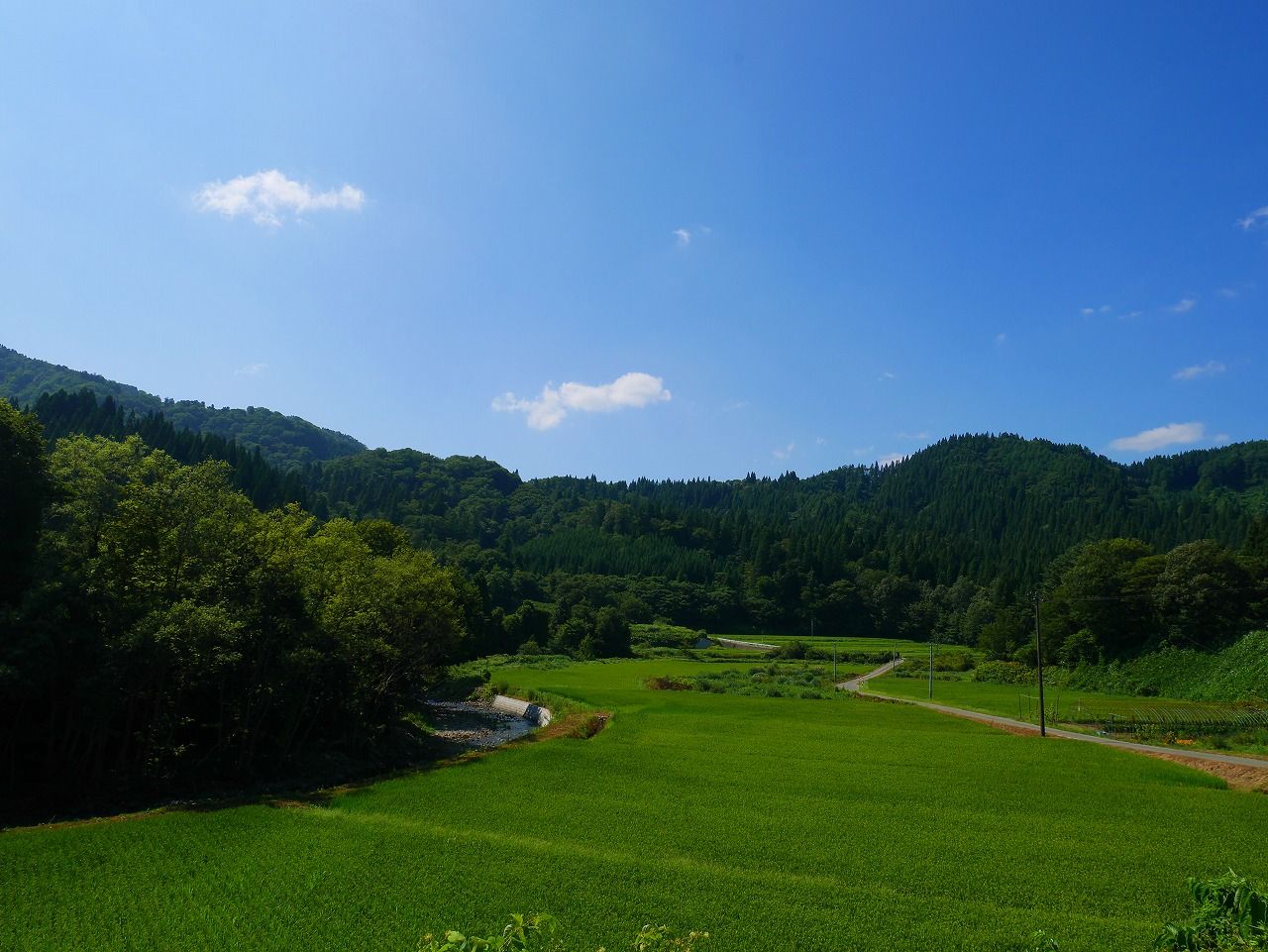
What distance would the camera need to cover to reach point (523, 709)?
7125 centimetres

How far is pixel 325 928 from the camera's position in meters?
17.8

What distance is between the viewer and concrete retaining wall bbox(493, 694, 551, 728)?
2566 inches

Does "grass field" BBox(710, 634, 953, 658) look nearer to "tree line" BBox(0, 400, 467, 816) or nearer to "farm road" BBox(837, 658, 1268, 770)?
"farm road" BBox(837, 658, 1268, 770)

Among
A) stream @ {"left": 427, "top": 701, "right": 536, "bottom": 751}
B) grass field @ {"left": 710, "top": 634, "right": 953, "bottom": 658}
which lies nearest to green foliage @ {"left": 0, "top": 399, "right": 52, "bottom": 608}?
stream @ {"left": 427, "top": 701, "right": 536, "bottom": 751}

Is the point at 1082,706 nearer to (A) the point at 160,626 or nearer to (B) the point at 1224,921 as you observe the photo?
(B) the point at 1224,921

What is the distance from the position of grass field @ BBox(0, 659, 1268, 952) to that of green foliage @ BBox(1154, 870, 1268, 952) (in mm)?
9683

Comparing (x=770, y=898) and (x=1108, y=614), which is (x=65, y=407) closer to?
(x=770, y=898)

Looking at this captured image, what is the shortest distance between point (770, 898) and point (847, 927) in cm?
233

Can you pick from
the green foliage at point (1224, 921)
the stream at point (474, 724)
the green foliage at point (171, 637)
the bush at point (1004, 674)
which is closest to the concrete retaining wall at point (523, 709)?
the stream at point (474, 724)

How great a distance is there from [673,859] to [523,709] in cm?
5129

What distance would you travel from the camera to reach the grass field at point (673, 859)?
1791 centimetres

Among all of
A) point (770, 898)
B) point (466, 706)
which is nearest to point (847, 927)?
point (770, 898)

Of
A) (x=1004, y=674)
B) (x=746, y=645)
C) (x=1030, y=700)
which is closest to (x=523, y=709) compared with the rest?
(x=1030, y=700)

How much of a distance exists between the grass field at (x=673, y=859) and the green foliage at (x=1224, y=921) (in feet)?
31.8
